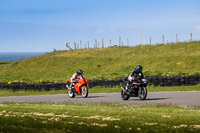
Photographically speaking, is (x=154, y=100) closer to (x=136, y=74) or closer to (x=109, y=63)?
(x=136, y=74)

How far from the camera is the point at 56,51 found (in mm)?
78688

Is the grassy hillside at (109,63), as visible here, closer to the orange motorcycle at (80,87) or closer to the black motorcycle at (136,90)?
the orange motorcycle at (80,87)

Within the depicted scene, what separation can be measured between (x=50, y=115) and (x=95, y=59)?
4583 cm

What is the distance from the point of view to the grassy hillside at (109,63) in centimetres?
4543

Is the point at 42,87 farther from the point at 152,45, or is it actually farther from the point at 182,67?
the point at 152,45

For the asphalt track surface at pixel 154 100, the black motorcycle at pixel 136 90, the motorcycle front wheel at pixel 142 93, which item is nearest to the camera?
the asphalt track surface at pixel 154 100

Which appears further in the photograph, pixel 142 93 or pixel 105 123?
pixel 142 93

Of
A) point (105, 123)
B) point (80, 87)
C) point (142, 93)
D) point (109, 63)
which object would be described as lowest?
point (105, 123)

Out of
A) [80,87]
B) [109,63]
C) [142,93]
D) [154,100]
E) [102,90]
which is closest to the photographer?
[154,100]

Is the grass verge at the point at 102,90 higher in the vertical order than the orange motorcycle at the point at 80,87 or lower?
lower

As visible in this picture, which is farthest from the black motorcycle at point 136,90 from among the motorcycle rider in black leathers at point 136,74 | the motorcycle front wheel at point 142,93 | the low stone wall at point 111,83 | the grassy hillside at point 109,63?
the grassy hillside at point 109,63

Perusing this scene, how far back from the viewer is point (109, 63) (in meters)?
53.2

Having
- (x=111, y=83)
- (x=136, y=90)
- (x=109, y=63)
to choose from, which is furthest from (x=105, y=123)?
(x=109, y=63)

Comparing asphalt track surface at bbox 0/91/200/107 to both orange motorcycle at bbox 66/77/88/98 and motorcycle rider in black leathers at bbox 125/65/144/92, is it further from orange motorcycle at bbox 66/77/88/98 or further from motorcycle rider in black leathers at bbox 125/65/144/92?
motorcycle rider in black leathers at bbox 125/65/144/92
